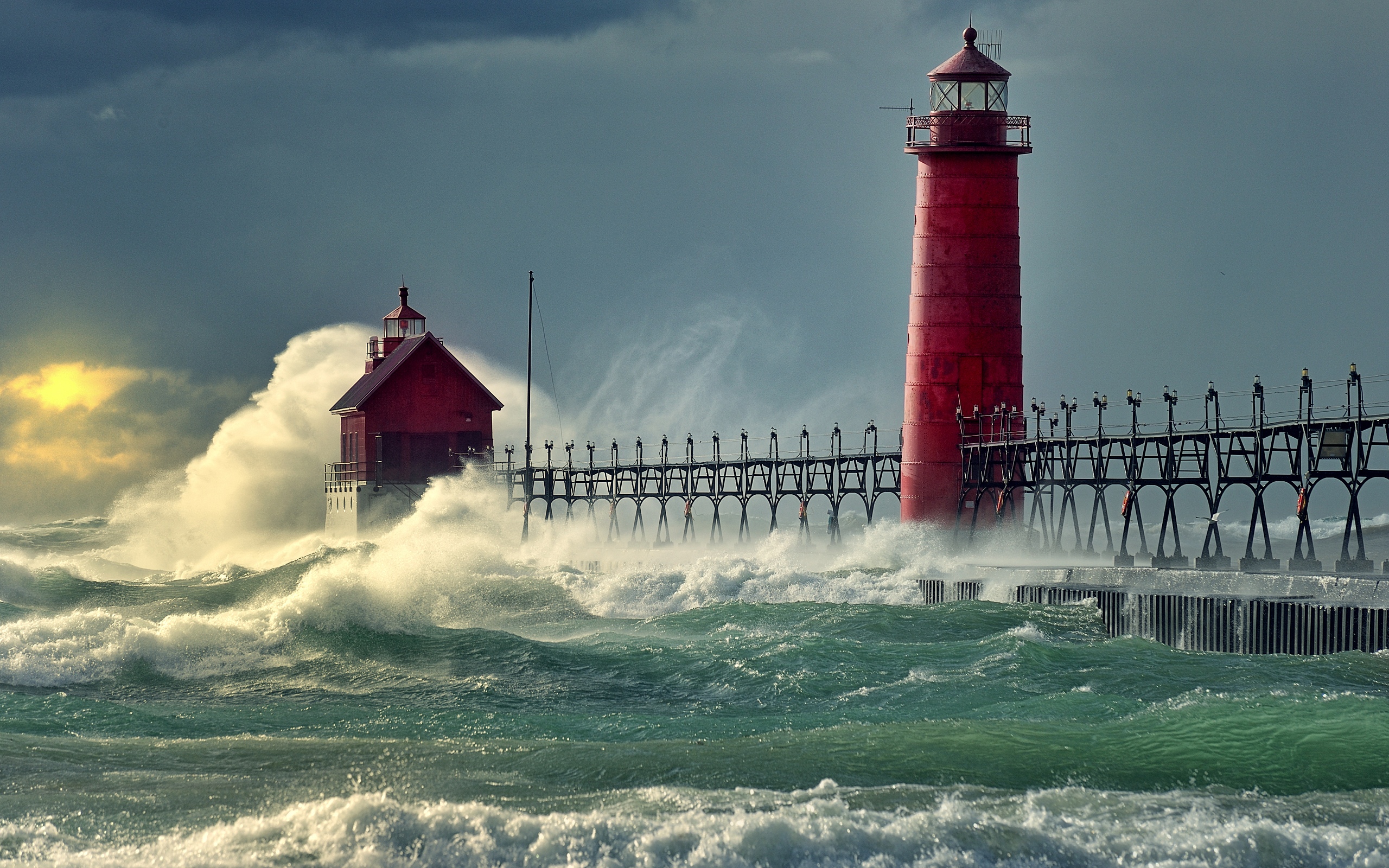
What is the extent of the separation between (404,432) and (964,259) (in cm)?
2457

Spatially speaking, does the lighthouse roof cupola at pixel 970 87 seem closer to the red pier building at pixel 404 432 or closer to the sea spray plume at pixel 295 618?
the sea spray plume at pixel 295 618

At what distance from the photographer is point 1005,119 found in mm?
34844

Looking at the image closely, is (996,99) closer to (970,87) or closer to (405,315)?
(970,87)

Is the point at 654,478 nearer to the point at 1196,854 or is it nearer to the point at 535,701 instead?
the point at 535,701

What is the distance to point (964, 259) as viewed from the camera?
34.3 m

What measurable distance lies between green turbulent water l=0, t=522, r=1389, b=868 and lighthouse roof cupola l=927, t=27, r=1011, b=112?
14.4 metres

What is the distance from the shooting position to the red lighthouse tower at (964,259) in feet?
113

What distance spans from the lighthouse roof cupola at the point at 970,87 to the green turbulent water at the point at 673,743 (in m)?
14.4

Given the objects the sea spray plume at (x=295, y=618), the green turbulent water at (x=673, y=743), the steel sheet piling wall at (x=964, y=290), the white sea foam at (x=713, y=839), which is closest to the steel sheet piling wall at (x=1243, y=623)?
the green turbulent water at (x=673, y=743)

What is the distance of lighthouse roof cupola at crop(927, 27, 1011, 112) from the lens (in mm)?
35000

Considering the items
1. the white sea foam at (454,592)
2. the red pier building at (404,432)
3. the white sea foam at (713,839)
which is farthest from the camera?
the red pier building at (404,432)

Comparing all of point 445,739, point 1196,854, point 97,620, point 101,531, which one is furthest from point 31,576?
point 101,531

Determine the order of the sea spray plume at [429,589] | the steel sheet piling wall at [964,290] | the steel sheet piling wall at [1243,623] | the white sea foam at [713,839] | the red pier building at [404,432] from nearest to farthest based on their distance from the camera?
the white sea foam at [713,839]
the steel sheet piling wall at [1243,623]
the sea spray plume at [429,589]
the steel sheet piling wall at [964,290]
the red pier building at [404,432]

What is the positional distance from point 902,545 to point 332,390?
29136mm
